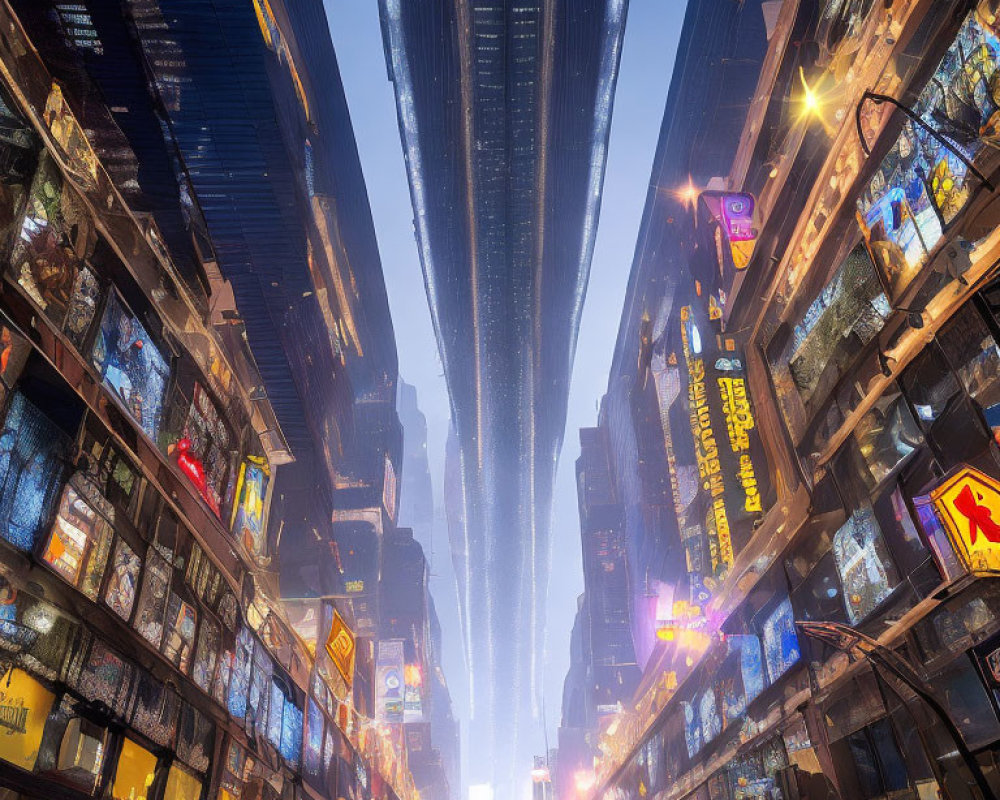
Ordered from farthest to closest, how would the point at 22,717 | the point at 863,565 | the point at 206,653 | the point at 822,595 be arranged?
1. the point at 822,595
2. the point at 206,653
3. the point at 863,565
4. the point at 22,717

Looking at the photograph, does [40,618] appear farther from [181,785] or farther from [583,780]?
[583,780]

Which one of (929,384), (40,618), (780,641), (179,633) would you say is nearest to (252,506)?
(179,633)

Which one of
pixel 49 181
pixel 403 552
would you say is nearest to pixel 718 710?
pixel 49 181

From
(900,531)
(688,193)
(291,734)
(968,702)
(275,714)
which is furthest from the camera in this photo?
(688,193)

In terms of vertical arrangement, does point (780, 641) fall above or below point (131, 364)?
below

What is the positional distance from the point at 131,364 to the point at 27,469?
3.06 m

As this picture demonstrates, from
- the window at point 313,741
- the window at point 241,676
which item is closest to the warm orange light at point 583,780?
the window at point 313,741

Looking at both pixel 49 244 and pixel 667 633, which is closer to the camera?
pixel 49 244

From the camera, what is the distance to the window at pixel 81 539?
7199 mm

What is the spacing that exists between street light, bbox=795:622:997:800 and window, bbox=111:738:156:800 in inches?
360

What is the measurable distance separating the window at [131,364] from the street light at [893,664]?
1014 centimetres

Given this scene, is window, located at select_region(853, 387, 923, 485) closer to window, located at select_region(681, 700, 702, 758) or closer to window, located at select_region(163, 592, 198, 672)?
window, located at select_region(163, 592, 198, 672)

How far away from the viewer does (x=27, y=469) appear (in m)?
6.92

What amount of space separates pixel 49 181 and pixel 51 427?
279 centimetres
